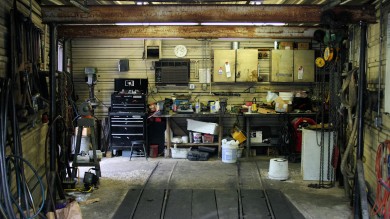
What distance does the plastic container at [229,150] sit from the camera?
901 centimetres

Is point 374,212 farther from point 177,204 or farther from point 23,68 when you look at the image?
point 23,68

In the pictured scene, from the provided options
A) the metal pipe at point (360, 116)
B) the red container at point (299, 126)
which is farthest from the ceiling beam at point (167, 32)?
the metal pipe at point (360, 116)

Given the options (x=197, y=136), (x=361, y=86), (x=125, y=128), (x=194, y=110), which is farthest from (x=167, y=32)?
(x=361, y=86)

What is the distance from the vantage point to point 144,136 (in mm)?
9523

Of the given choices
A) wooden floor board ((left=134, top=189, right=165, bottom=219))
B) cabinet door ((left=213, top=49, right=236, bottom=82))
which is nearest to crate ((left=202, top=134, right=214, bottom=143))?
cabinet door ((left=213, top=49, right=236, bottom=82))

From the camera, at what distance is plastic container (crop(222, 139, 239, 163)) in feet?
29.6

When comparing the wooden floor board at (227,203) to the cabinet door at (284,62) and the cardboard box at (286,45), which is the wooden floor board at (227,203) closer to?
the cabinet door at (284,62)

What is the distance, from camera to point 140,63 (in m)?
10.3

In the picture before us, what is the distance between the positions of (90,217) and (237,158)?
461cm

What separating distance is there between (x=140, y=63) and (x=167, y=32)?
229cm

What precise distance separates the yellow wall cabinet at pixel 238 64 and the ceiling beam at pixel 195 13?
429cm

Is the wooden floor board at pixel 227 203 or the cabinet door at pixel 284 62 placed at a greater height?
the cabinet door at pixel 284 62

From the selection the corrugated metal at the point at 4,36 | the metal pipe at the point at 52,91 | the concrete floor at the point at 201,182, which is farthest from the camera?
the concrete floor at the point at 201,182

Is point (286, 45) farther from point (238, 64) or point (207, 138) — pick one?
point (207, 138)
